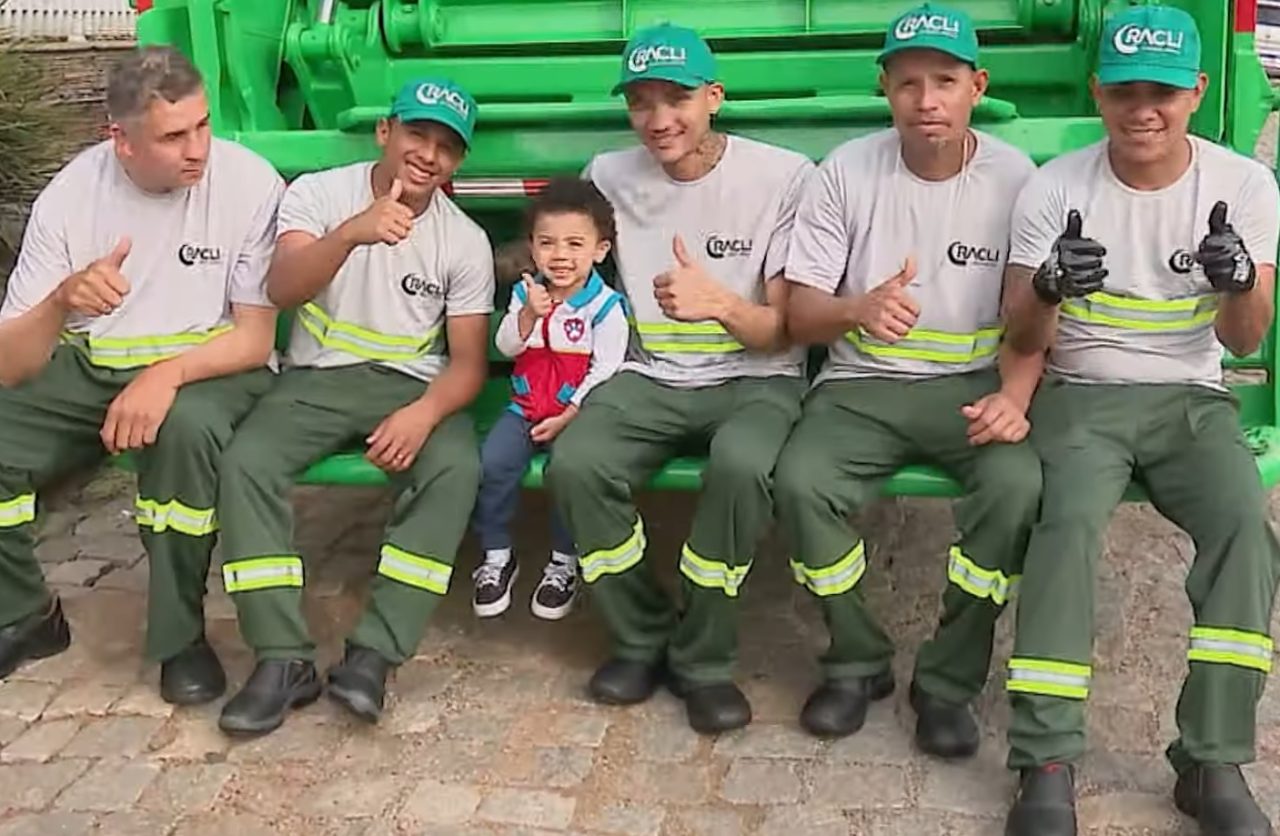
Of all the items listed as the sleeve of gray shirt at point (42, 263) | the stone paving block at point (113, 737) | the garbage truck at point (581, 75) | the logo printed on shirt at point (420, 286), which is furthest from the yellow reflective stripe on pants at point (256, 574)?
the sleeve of gray shirt at point (42, 263)

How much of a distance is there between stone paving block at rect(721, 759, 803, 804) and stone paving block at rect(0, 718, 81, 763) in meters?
1.38

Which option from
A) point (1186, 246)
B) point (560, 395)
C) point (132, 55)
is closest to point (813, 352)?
Result: point (560, 395)

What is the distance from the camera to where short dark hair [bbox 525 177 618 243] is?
3625mm

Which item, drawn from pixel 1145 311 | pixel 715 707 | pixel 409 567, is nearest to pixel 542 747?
pixel 715 707

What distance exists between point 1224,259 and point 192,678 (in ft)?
7.41

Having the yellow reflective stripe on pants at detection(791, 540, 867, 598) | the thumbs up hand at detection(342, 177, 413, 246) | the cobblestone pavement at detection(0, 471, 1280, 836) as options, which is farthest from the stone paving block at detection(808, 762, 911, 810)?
the thumbs up hand at detection(342, 177, 413, 246)

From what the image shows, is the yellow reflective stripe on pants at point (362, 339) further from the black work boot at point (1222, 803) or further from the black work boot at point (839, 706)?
the black work boot at point (1222, 803)

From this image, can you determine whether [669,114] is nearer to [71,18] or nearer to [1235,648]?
[1235,648]

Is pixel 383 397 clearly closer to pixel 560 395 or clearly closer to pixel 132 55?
pixel 560 395

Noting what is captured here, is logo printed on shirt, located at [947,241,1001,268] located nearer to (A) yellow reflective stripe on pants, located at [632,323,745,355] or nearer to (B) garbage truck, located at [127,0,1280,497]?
(B) garbage truck, located at [127,0,1280,497]

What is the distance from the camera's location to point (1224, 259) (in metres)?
3.02

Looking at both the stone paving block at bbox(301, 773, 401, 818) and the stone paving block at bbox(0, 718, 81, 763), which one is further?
the stone paving block at bbox(0, 718, 81, 763)

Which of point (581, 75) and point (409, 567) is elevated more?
point (581, 75)

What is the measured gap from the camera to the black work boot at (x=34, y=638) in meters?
3.80
